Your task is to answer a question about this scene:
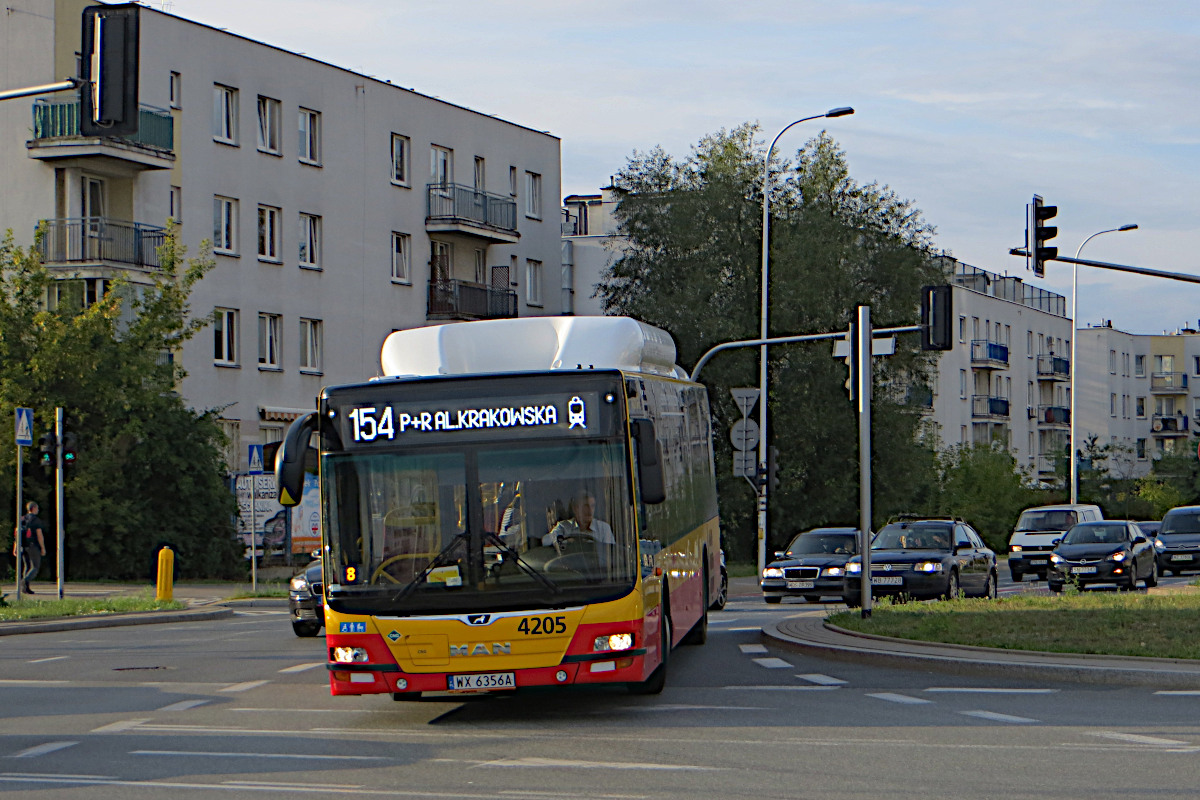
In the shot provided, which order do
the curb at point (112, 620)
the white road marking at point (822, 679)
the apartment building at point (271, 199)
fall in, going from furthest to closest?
the apartment building at point (271, 199) → the curb at point (112, 620) → the white road marking at point (822, 679)

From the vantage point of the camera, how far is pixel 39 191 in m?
43.2

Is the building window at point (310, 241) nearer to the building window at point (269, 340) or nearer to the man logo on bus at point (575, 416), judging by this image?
the building window at point (269, 340)

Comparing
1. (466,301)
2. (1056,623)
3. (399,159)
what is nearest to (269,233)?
(399,159)

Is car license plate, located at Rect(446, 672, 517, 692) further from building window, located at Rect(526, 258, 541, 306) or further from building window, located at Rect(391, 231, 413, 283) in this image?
building window, located at Rect(526, 258, 541, 306)

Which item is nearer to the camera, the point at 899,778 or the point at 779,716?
the point at 899,778

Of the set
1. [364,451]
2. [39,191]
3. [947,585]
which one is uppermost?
[39,191]

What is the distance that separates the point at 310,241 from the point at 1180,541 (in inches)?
994

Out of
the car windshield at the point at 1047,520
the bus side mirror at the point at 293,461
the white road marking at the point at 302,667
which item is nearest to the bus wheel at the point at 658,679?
the bus side mirror at the point at 293,461

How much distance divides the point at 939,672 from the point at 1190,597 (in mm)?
9875

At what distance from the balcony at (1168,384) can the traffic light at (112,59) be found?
402 feet

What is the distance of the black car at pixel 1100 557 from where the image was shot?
33000 millimetres

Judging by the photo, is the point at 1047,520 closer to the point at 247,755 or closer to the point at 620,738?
the point at 620,738

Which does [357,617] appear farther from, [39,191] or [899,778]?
[39,191]

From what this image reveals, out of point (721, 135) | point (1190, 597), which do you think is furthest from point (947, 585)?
point (721, 135)
